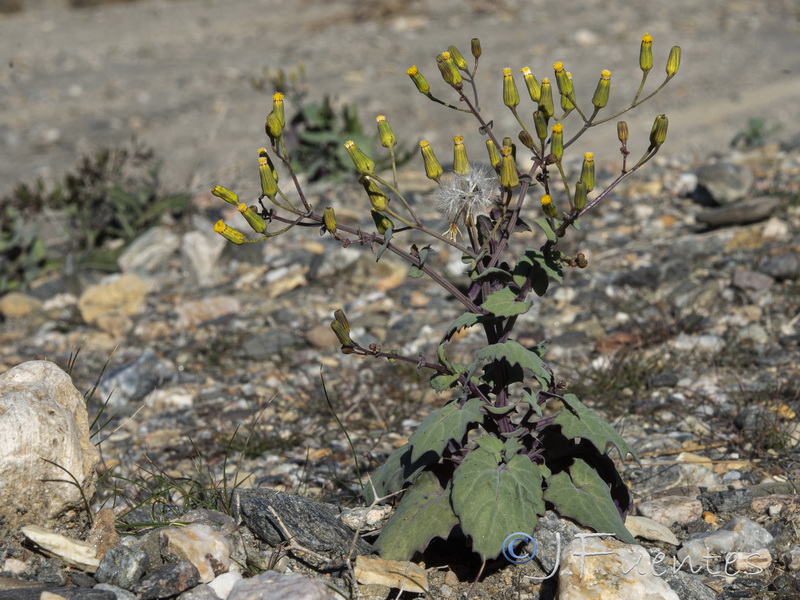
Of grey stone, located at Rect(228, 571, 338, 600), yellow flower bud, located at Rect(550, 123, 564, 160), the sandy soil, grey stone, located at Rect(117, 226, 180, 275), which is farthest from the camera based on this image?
the sandy soil

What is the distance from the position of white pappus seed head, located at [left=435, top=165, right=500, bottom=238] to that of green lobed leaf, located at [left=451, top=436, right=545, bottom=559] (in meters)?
0.55

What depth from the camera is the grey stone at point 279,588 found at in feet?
6.28

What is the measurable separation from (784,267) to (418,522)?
2.83 metres

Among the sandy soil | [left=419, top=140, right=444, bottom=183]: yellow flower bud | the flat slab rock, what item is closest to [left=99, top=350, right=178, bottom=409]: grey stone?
the flat slab rock

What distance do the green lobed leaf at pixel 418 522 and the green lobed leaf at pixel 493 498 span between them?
0.07 m

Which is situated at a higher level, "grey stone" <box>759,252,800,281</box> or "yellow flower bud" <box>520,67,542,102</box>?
"yellow flower bud" <box>520,67,542,102</box>

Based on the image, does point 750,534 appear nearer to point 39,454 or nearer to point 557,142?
point 557,142

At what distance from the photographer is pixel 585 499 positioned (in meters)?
2.20

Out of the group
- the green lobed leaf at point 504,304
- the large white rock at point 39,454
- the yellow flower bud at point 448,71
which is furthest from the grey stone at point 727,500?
the large white rock at point 39,454

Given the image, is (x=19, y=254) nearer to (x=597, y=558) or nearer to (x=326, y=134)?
(x=326, y=134)

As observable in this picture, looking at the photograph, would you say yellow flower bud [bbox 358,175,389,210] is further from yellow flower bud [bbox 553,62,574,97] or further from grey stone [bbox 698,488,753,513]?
grey stone [bbox 698,488,753,513]

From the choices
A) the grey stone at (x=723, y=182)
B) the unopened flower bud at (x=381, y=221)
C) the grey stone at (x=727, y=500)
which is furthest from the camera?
the grey stone at (x=723, y=182)

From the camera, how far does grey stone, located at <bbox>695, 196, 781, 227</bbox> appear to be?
4906 millimetres

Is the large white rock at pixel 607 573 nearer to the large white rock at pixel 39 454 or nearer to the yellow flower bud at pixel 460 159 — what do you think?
the yellow flower bud at pixel 460 159
